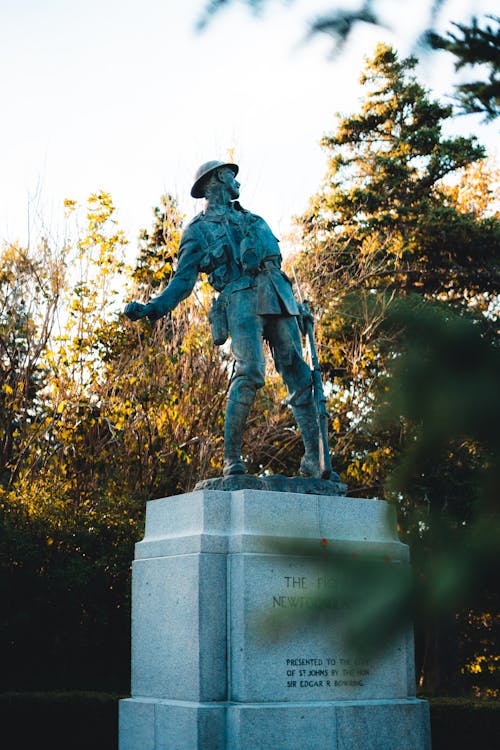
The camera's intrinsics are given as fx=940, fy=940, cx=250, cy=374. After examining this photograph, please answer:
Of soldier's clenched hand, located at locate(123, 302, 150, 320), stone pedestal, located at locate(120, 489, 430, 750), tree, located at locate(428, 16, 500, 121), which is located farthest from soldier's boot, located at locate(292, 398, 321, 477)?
tree, located at locate(428, 16, 500, 121)

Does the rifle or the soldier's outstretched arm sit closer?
the soldier's outstretched arm

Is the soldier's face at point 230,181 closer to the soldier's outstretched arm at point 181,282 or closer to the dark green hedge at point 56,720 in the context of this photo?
the soldier's outstretched arm at point 181,282

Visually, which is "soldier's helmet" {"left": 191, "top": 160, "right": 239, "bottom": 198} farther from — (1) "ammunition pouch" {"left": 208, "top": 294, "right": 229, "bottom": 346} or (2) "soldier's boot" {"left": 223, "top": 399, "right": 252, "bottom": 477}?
(2) "soldier's boot" {"left": 223, "top": 399, "right": 252, "bottom": 477}

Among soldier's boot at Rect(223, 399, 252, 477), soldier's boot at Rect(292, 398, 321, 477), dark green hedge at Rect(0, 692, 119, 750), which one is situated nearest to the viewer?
soldier's boot at Rect(223, 399, 252, 477)

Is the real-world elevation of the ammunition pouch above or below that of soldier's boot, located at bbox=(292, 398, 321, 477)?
above

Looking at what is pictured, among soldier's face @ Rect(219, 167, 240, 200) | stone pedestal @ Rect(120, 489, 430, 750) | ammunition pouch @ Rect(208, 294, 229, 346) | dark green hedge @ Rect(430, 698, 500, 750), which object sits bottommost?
dark green hedge @ Rect(430, 698, 500, 750)

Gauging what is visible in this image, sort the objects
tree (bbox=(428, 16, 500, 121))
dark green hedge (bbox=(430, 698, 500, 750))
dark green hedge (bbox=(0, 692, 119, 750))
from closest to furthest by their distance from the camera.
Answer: tree (bbox=(428, 16, 500, 121)), dark green hedge (bbox=(430, 698, 500, 750)), dark green hedge (bbox=(0, 692, 119, 750))

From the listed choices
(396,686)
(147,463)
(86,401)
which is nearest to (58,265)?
(86,401)

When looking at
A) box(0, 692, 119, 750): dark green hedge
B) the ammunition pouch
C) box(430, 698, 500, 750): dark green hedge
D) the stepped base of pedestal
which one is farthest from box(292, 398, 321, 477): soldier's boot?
box(0, 692, 119, 750): dark green hedge

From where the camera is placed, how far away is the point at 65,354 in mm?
15500

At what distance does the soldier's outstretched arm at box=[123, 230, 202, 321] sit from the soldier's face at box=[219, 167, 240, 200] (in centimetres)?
58

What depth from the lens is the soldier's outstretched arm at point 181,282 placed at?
7336mm

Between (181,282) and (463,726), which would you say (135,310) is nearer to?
(181,282)

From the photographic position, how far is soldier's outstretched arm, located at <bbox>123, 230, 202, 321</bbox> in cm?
734
